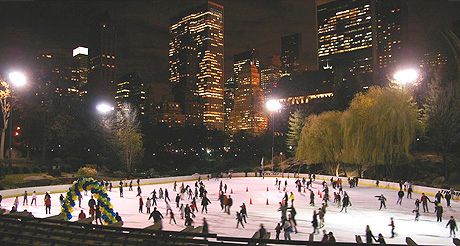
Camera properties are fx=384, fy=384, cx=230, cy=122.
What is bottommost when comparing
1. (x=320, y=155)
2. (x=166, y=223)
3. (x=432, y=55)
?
(x=166, y=223)

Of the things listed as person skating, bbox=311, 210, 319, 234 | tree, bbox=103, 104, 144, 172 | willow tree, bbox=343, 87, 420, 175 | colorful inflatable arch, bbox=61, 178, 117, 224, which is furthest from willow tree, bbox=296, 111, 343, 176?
colorful inflatable arch, bbox=61, 178, 117, 224

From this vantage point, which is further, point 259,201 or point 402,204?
point 259,201

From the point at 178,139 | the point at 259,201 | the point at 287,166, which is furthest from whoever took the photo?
the point at 178,139

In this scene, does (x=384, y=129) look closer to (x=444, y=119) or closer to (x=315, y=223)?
(x=444, y=119)

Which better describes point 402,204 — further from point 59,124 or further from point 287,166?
point 59,124

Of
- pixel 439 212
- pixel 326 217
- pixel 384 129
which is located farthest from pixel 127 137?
pixel 439 212

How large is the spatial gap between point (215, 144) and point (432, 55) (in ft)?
201

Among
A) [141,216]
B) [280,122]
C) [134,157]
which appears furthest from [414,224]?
[280,122]

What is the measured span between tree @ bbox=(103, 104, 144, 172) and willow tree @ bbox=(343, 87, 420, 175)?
35651 mm

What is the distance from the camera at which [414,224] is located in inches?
845

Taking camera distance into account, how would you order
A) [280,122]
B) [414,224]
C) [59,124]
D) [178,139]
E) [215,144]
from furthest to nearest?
[280,122] → [215,144] → [178,139] → [59,124] → [414,224]

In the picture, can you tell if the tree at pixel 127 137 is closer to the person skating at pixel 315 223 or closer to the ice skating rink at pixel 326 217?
the ice skating rink at pixel 326 217

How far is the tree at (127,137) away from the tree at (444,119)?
45.4m

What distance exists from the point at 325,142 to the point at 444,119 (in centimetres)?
1571
